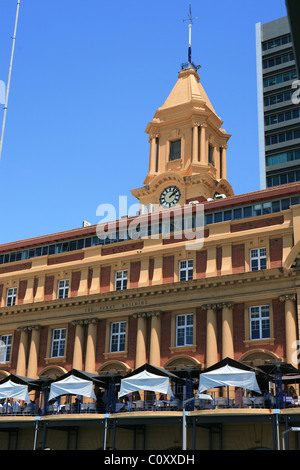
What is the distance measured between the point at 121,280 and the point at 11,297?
11.3 m

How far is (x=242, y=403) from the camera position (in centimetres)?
3591

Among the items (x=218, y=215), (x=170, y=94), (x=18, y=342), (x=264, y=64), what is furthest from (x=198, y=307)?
(x=264, y=64)

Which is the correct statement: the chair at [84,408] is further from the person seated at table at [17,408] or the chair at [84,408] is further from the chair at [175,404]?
the chair at [175,404]

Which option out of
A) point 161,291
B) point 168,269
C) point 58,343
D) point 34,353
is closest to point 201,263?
point 168,269

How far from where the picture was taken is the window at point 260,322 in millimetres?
40438

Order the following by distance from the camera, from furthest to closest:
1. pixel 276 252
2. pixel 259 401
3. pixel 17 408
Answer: pixel 17 408
pixel 276 252
pixel 259 401

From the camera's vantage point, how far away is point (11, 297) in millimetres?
53000

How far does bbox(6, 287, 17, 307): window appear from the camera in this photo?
173 feet

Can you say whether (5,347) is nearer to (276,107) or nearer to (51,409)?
(51,409)

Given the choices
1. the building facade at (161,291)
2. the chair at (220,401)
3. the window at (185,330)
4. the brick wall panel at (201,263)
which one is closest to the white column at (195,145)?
the building facade at (161,291)

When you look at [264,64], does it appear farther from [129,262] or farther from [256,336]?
[256,336]

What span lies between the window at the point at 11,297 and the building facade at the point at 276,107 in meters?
52.9

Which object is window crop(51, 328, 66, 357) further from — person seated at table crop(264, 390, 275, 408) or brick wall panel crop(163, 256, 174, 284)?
person seated at table crop(264, 390, 275, 408)
